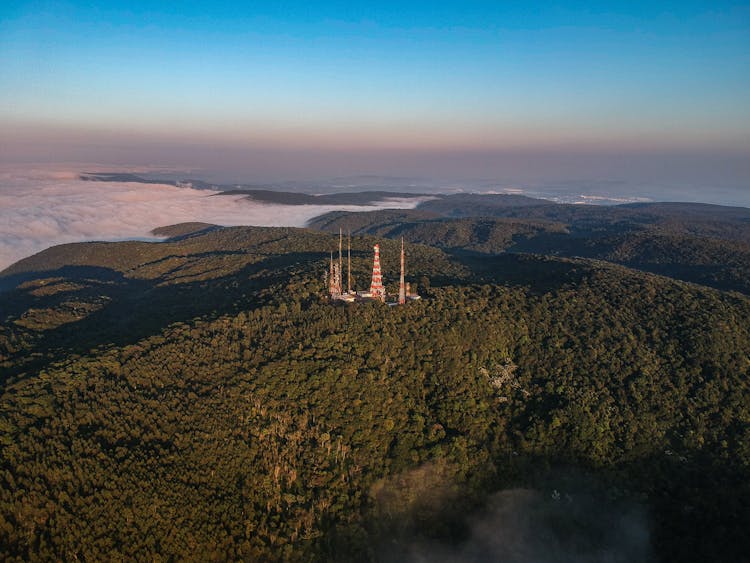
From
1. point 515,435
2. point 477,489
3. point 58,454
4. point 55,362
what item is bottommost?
point 477,489

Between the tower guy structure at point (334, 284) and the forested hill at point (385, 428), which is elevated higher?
the tower guy structure at point (334, 284)

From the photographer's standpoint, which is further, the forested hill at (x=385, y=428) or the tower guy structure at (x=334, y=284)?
the tower guy structure at (x=334, y=284)

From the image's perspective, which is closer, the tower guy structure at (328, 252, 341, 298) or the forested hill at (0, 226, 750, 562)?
the forested hill at (0, 226, 750, 562)

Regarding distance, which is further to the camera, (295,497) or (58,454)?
(295,497)

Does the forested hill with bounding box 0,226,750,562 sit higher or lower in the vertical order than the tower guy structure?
lower

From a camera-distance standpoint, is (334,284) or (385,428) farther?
(334,284)

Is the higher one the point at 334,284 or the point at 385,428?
the point at 334,284

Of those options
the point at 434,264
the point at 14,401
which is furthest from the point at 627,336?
the point at 14,401

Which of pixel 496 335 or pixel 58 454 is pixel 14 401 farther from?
pixel 496 335
